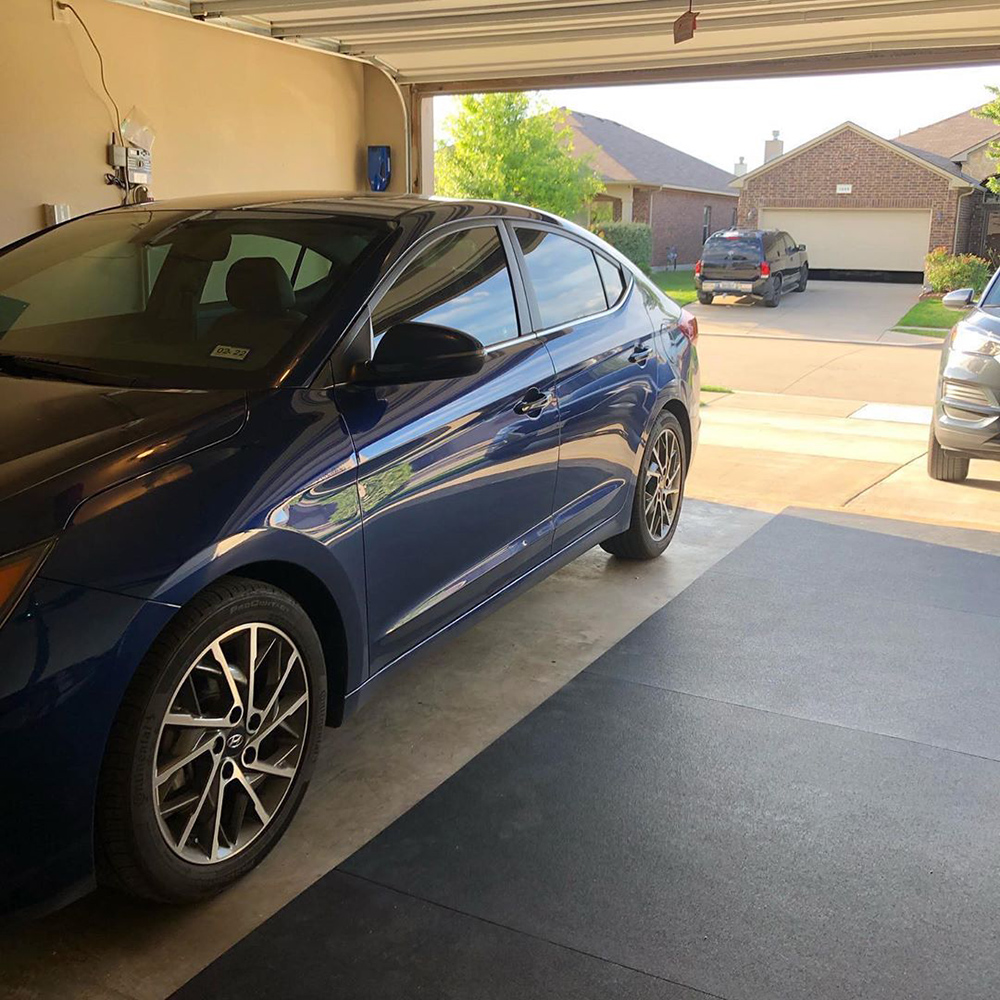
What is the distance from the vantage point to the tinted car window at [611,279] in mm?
4672

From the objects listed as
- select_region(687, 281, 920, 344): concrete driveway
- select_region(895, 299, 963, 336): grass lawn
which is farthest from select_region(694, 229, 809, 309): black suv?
select_region(895, 299, 963, 336): grass lawn

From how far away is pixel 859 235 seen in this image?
33719mm

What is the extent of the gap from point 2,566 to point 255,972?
106 cm

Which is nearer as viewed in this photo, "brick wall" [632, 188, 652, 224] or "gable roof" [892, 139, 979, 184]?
"gable roof" [892, 139, 979, 184]

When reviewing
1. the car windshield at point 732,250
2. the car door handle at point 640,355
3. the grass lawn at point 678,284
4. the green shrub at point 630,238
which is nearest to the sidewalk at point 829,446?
the car door handle at point 640,355

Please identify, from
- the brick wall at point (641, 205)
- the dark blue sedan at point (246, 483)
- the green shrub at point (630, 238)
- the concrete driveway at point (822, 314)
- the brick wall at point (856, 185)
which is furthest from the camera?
the brick wall at point (641, 205)

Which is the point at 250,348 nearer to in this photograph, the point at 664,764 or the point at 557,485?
the point at 557,485

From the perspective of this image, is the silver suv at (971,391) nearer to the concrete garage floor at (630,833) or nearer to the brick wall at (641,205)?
the concrete garage floor at (630,833)

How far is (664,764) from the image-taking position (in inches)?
131

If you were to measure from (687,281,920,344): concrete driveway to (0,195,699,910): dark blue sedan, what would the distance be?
17156 mm

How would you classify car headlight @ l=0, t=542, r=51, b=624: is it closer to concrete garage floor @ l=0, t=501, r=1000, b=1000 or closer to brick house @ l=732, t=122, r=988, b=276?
concrete garage floor @ l=0, t=501, r=1000, b=1000

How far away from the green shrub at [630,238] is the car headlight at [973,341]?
24.8 meters

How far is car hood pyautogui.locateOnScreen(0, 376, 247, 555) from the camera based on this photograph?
87.2 inches

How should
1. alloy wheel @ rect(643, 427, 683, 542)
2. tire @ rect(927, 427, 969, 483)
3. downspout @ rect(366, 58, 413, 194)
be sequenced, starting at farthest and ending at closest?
downspout @ rect(366, 58, 413, 194)
tire @ rect(927, 427, 969, 483)
alloy wheel @ rect(643, 427, 683, 542)
